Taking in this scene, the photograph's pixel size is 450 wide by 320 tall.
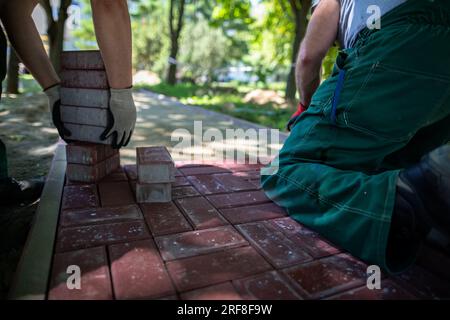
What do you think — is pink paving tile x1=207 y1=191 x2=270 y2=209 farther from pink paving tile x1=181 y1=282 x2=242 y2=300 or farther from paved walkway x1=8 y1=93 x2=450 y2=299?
pink paving tile x1=181 y1=282 x2=242 y2=300

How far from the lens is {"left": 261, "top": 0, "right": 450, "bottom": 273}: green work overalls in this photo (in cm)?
138

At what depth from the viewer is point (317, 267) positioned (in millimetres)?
1216

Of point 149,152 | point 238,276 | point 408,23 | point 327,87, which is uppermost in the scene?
→ point 408,23

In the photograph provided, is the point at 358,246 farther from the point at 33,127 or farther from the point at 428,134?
the point at 33,127

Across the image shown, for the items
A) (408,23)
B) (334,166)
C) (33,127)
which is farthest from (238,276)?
(33,127)

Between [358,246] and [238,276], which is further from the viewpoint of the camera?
[358,246]

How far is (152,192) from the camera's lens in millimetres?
Result: 1756

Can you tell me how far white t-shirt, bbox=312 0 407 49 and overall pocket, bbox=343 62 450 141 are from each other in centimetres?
28

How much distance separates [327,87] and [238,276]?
1.05 m

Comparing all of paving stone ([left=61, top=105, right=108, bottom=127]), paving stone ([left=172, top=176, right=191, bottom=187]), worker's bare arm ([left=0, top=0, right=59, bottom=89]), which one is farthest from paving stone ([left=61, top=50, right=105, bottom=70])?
paving stone ([left=172, top=176, right=191, bottom=187])

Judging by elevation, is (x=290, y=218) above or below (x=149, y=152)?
below

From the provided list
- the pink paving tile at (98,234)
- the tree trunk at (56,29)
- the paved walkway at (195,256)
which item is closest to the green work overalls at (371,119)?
Answer: the paved walkway at (195,256)

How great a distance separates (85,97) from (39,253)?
3.57 feet

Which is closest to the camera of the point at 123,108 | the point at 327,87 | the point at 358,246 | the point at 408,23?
the point at 358,246
